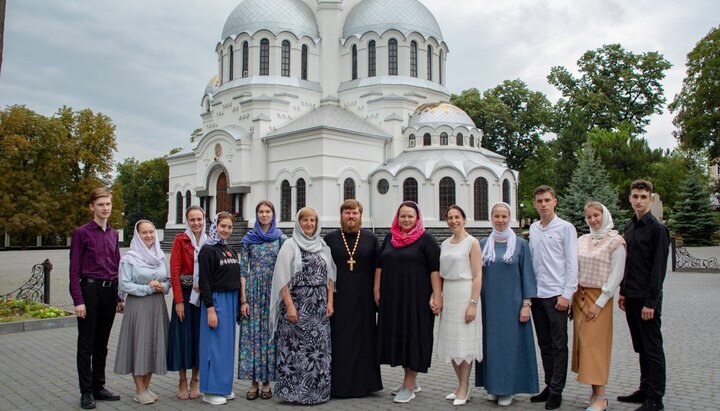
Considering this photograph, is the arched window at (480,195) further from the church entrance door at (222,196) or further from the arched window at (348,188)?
the church entrance door at (222,196)

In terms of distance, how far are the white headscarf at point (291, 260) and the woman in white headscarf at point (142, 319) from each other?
1161mm

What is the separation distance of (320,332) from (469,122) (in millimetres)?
25822

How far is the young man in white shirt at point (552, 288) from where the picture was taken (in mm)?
5766

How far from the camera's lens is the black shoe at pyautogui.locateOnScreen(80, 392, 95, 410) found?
588cm

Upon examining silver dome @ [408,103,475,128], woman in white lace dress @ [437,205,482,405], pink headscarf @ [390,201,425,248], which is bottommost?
woman in white lace dress @ [437,205,482,405]

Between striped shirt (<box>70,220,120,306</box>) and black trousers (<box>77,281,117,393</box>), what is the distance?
11cm

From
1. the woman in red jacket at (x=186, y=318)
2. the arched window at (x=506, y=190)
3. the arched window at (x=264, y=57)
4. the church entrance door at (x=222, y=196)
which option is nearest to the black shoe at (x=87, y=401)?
the woman in red jacket at (x=186, y=318)

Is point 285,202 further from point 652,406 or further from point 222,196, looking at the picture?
point 652,406

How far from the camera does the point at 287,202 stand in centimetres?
2942

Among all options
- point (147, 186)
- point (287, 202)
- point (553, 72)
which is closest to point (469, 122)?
point (287, 202)

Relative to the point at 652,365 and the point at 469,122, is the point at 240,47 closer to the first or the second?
the point at 469,122

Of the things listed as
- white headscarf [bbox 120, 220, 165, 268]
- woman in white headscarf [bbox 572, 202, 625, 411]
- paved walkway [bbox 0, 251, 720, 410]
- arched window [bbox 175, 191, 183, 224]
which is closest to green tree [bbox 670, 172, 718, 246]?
paved walkway [bbox 0, 251, 720, 410]

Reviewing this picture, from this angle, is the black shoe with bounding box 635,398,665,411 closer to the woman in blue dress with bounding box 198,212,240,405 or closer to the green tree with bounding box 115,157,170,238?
the woman in blue dress with bounding box 198,212,240,405

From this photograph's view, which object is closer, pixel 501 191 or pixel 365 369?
pixel 365 369
